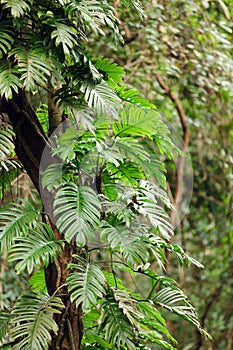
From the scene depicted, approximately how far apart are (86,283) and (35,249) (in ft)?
0.49

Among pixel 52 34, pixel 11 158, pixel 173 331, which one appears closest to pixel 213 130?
pixel 173 331

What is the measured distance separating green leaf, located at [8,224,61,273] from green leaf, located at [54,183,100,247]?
0.16 feet

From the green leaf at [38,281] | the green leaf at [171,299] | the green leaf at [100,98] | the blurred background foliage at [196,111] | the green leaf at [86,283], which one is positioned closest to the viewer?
the green leaf at [86,283]

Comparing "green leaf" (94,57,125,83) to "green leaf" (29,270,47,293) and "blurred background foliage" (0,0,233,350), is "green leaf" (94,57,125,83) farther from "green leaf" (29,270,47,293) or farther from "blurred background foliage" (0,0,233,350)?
"blurred background foliage" (0,0,233,350)

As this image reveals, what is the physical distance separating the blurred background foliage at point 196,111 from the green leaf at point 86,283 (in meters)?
1.15

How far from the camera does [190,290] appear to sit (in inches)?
190

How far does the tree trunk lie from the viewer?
1617 millimetres

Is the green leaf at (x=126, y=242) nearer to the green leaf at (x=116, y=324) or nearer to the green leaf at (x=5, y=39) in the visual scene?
the green leaf at (x=116, y=324)

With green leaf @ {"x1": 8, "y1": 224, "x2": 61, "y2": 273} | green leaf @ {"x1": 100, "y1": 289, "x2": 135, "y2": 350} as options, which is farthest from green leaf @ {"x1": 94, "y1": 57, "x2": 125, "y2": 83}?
green leaf @ {"x1": 100, "y1": 289, "x2": 135, "y2": 350}

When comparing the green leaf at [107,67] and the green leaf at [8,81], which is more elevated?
the green leaf at [107,67]

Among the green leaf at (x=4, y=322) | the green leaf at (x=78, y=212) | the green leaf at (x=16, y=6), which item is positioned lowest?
the green leaf at (x=4, y=322)

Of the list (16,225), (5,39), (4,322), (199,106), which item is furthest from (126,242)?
(199,106)

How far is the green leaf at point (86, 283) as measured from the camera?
55.3 inches

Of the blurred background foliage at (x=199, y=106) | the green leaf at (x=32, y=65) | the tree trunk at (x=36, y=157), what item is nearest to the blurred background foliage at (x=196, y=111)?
the blurred background foliage at (x=199, y=106)
